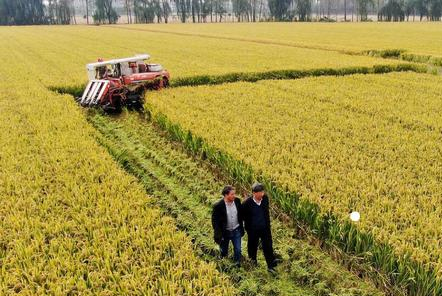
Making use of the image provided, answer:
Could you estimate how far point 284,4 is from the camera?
11975 centimetres

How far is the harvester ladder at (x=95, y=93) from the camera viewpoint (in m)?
18.1

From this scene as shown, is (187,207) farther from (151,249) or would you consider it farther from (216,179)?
(151,249)

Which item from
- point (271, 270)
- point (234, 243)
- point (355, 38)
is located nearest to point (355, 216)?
point (271, 270)

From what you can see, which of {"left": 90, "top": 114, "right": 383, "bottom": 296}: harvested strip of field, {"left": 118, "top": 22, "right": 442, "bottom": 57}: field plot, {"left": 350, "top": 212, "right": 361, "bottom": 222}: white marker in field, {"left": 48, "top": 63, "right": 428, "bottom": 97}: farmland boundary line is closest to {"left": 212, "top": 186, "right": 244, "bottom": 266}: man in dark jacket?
{"left": 90, "top": 114, "right": 383, "bottom": 296}: harvested strip of field

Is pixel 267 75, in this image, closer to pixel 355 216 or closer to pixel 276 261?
pixel 355 216

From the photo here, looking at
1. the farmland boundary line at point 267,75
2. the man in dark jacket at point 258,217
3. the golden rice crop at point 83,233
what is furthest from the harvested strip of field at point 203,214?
the farmland boundary line at point 267,75

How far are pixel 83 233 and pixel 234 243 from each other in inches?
98.7

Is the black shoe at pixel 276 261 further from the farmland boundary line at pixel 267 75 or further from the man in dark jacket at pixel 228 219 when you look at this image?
the farmland boundary line at pixel 267 75

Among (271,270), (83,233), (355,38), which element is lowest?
(271,270)

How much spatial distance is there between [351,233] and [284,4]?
12082cm

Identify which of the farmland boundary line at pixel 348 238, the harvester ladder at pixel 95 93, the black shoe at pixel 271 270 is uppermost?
the harvester ladder at pixel 95 93

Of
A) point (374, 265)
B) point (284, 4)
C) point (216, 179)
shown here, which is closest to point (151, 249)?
point (374, 265)

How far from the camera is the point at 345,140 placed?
1161 centimetres

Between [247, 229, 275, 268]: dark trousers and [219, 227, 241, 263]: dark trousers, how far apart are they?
0.19m
